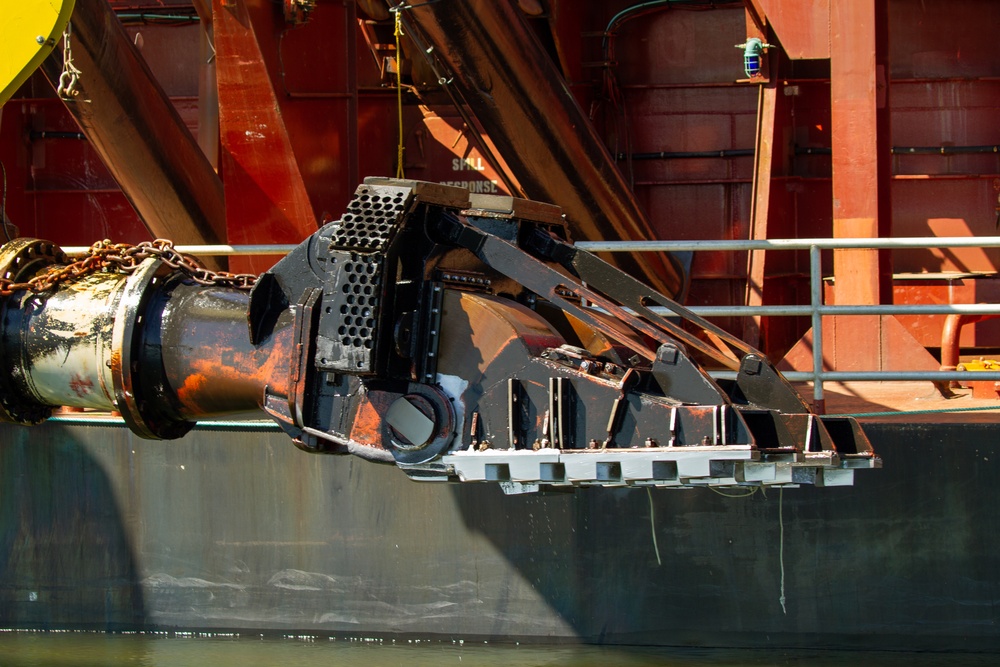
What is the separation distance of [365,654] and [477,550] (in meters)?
0.77

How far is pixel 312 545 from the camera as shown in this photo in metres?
5.75

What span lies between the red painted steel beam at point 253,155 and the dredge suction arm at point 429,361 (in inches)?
86.7

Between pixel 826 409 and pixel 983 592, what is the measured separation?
119 centimetres

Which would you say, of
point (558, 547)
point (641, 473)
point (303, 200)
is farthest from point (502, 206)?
point (303, 200)

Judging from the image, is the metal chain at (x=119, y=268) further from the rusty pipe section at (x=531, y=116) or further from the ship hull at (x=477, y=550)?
the rusty pipe section at (x=531, y=116)

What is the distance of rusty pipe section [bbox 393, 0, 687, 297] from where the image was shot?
6.43 metres

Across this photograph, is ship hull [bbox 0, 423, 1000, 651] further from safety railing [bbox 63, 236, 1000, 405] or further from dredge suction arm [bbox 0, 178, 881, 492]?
dredge suction arm [bbox 0, 178, 881, 492]

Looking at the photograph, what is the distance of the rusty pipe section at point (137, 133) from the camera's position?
20.5 feet

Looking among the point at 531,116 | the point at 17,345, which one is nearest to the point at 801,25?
the point at 531,116

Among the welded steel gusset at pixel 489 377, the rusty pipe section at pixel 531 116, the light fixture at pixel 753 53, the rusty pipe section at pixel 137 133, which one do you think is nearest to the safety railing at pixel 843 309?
the welded steel gusset at pixel 489 377

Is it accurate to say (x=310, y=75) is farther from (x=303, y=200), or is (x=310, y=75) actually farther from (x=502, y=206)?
(x=502, y=206)

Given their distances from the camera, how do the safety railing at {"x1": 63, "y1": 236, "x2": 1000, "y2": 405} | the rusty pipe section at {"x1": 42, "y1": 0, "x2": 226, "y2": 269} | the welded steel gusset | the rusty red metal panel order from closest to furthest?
the welded steel gusset
the safety railing at {"x1": 63, "y1": 236, "x2": 1000, "y2": 405}
the rusty pipe section at {"x1": 42, "y1": 0, "x2": 226, "y2": 269}
the rusty red metal panel

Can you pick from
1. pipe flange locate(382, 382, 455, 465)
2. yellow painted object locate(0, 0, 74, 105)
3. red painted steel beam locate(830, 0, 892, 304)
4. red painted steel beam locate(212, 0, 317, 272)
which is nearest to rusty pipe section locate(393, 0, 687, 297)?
red painted steel beam locate(212, 0, 317, 272)

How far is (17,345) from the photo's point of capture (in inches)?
163
